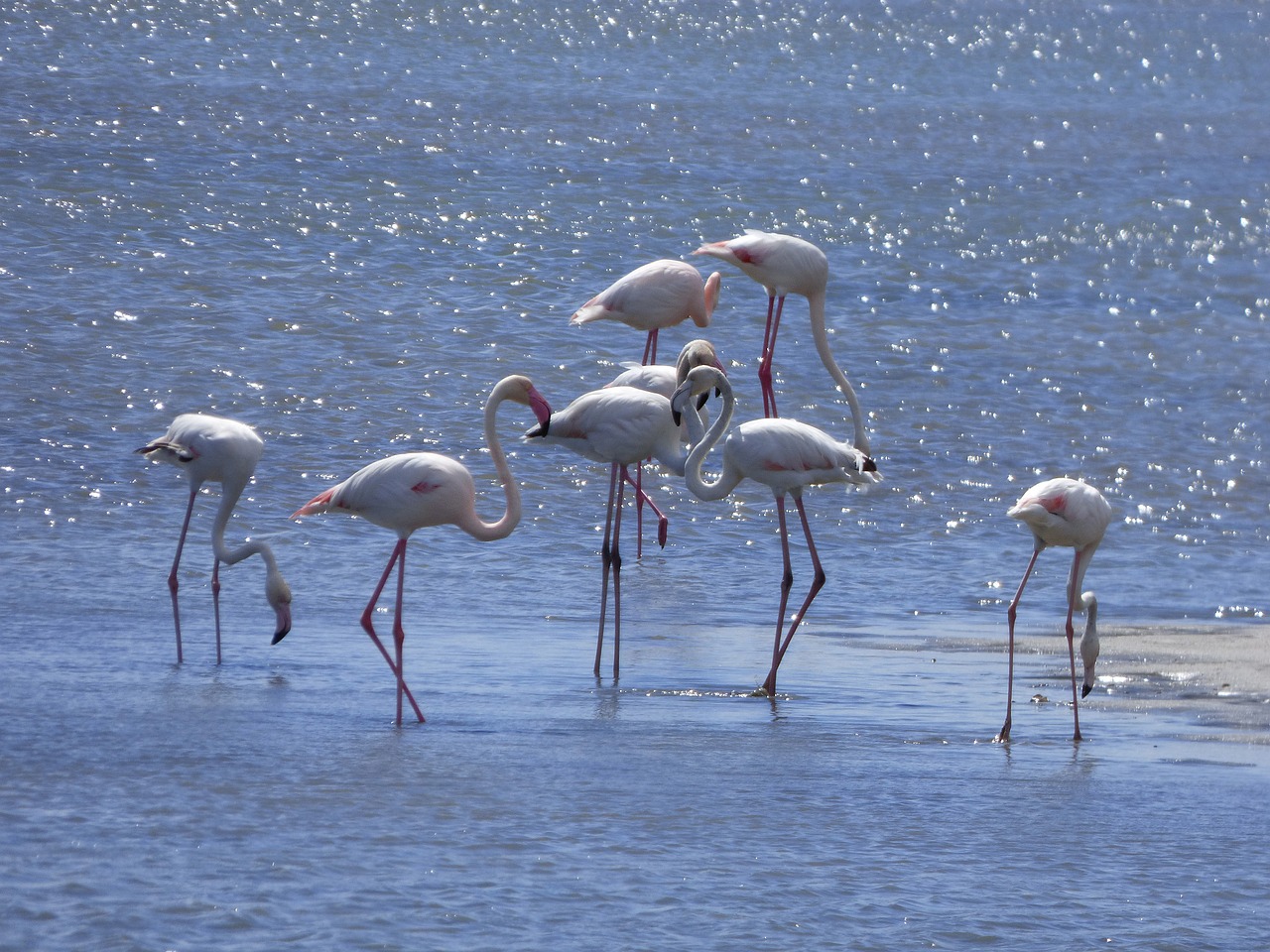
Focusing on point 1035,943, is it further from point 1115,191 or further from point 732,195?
point 1115,191

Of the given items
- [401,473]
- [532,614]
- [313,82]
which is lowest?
[532,614]

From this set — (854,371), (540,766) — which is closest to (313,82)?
(854,371)

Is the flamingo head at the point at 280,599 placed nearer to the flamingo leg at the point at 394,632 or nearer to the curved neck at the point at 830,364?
the flamingo leg at the point at 394,632

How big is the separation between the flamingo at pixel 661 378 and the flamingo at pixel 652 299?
0.73 metres

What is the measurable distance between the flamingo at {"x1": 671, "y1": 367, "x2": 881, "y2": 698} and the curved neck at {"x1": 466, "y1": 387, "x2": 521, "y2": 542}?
2.09 ft

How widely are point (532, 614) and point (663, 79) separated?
16737 mm

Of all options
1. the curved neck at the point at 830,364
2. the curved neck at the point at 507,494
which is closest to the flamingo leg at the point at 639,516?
the curved neck at the point at 830,364

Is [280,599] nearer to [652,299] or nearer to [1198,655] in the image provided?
[1198,655]

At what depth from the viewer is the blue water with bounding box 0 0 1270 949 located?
13.3ft

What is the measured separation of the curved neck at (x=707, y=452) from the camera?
655 centimetres

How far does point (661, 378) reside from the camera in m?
7.78

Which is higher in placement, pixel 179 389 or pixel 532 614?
pixel 179 389

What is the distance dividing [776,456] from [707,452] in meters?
0.26

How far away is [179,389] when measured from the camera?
31.8 feet
